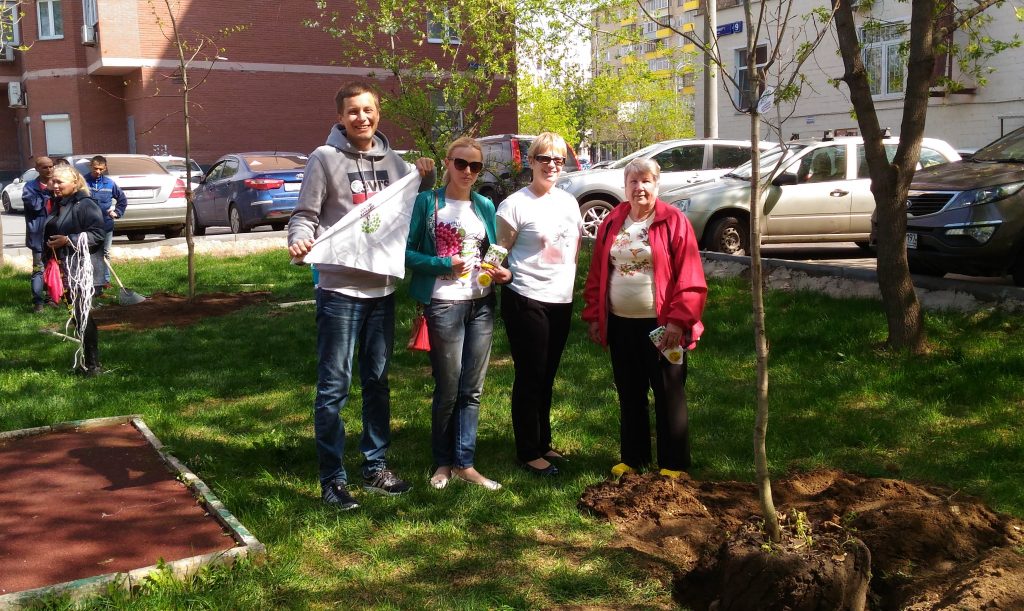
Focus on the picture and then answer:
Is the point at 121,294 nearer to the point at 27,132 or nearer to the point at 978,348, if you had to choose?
the point at 978,348

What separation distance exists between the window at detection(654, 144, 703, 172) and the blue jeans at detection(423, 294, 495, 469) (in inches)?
456

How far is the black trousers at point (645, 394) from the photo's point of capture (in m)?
5.17

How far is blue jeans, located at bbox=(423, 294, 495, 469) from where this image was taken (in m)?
5.11

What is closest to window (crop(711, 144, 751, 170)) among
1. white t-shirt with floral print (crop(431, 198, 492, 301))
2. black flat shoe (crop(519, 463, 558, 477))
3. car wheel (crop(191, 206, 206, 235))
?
car wheel (crop(191, 206, 206, 235))

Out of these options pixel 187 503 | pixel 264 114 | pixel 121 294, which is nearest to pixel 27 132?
pixel 264 114

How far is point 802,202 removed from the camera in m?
12.8

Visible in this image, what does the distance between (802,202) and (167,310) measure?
7.79 m

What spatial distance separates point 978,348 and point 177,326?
7293 millimetres

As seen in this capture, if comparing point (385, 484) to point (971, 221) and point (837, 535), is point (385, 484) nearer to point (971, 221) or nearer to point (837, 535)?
point (837, 535)

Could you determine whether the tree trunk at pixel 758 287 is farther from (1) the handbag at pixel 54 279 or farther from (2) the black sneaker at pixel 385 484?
(1) the handbag at pixel 54 279

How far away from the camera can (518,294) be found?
209 inches

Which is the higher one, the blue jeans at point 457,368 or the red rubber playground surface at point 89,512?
the blue jeans at point 457,368

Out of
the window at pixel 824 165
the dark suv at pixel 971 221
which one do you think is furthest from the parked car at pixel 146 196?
the dark suv at pixel 971 221

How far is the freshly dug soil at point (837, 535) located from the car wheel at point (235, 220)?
1484cm
